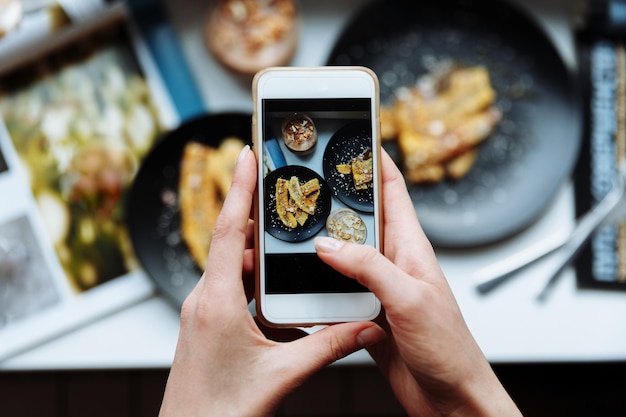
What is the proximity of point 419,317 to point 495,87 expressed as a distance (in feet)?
1.45

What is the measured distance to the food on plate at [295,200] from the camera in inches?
20.6

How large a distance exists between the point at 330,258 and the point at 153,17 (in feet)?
1.50

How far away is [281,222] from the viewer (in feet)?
1.73

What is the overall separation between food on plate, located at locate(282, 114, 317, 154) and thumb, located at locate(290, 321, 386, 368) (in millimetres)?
152

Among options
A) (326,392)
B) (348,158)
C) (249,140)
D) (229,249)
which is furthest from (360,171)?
(326,392)

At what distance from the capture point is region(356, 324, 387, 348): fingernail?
50 cm

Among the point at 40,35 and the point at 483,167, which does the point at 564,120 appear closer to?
the point at 483,167

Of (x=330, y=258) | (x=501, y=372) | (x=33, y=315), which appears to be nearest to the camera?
(x=330, y=258)

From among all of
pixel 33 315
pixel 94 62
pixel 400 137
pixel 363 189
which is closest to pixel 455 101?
pixel 400 137

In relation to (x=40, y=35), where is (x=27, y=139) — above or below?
below

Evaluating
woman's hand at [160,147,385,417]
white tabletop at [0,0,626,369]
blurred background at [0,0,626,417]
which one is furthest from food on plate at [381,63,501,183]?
woman's hand at [160,147,385,417]

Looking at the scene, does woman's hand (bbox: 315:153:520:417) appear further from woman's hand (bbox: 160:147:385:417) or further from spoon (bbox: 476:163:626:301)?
spoon (bbox: 476:163:626:301)

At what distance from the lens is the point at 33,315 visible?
29.1 inches

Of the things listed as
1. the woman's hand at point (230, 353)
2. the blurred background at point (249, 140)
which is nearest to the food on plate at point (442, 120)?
the blurred background at point (249, 140)
